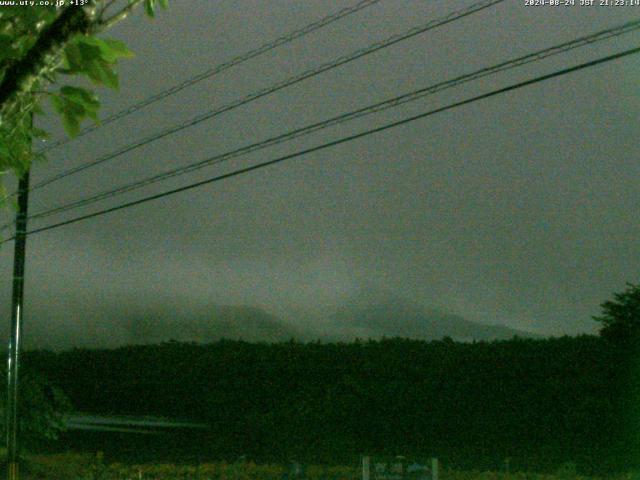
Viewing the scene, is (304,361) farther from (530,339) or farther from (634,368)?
(634,368)

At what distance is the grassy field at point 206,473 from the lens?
1827cm

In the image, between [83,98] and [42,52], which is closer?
[42,52]

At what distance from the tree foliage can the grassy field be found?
575 inches

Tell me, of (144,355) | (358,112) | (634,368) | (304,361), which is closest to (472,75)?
(358,112)

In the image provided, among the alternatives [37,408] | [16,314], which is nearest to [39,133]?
[16,314]

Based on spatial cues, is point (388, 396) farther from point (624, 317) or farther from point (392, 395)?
point (624, 317)

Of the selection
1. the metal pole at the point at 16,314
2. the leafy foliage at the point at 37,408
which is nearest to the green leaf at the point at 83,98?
the metal pole at the point at 16,314

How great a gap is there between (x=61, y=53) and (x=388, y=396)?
2910 cm

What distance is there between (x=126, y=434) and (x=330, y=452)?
358 inches

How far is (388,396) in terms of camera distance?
32.1 meters

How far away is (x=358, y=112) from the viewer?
11.6 m

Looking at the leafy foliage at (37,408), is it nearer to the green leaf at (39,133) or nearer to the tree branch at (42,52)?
the green leaf at (39,133)

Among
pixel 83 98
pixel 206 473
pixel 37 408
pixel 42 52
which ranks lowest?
pixel 206 473

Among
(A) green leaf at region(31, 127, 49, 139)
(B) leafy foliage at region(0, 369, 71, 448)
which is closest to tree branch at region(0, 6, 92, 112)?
(A) green leaf at region(31, 127, 49, 139)
